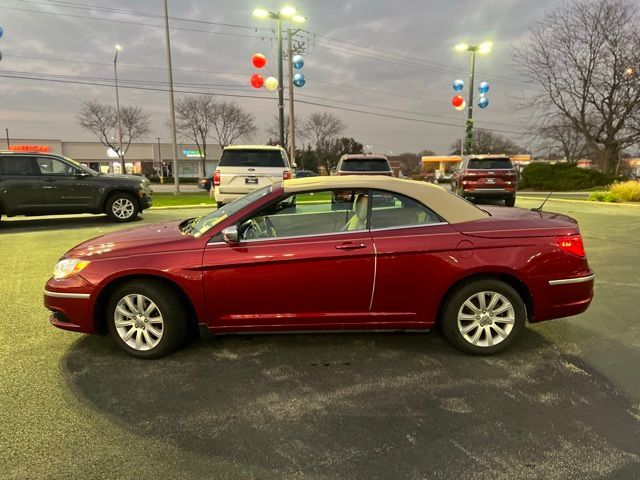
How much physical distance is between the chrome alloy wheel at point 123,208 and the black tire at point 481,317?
→ 9.88m

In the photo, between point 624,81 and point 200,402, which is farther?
point 624,81

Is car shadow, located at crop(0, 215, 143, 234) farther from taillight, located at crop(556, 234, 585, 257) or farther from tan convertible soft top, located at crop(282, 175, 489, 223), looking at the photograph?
taillight, located at crop(556, 234, 585, 257)

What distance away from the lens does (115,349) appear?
13.1 feet

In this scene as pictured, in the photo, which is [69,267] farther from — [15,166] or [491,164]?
[491,164]

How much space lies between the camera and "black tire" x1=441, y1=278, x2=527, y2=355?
3709mm

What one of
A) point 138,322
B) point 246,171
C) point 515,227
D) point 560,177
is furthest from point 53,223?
point 560,177

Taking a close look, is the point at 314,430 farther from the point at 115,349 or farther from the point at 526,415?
the point at 115,349

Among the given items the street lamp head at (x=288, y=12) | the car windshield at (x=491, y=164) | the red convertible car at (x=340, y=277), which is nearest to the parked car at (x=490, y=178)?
the car windshield at (x=491, y=164)

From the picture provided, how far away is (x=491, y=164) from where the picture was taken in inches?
623

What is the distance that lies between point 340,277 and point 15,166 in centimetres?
1048

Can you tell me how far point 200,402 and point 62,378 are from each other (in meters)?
1.17

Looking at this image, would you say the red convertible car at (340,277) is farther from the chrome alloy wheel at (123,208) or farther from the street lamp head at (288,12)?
the street lamp head at (288,12)

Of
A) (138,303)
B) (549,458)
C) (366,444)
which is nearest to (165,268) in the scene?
(138,303)

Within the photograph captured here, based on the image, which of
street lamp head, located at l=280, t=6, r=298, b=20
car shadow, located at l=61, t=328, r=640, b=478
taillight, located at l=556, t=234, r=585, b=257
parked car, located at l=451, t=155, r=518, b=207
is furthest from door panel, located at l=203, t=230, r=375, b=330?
street lamp head, located at l=280, t=6, r=298, b=20
